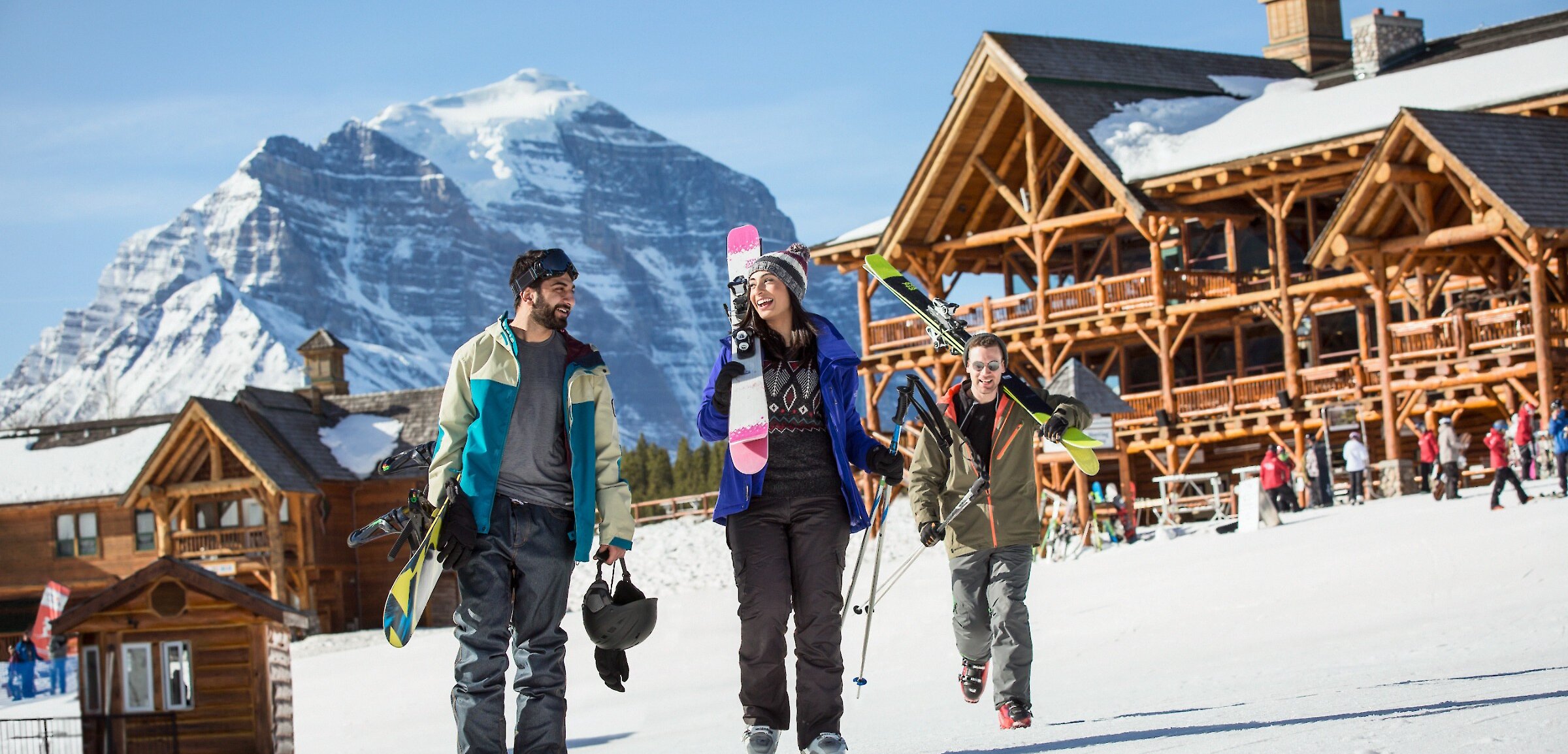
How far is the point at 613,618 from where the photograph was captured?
6070 millimetres

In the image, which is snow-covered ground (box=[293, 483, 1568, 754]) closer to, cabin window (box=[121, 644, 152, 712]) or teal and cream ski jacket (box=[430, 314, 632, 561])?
teal and cream ski jacket (box=[430, 314, 632, 561])

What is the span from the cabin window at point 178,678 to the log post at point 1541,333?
16.6 meters

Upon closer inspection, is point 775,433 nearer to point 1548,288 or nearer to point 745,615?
point 745,615

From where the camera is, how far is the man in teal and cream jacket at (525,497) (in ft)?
19.1

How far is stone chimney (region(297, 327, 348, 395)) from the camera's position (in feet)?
151

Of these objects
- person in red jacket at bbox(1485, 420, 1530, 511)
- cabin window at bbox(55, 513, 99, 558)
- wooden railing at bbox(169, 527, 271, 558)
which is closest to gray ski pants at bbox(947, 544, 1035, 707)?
person in red jacket at bbox(1485, 420, 1530, 511)

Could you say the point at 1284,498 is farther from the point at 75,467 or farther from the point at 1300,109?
the point at 75,467

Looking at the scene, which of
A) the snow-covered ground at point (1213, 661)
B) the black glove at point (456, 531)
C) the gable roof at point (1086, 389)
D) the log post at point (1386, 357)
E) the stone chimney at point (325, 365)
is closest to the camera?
the black glove at point (456, 531)

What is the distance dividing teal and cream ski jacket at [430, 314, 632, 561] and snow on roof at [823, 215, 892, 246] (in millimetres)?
29883

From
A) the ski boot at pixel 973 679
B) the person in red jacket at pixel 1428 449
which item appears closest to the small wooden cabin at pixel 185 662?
the ski boot at pixel 973 679

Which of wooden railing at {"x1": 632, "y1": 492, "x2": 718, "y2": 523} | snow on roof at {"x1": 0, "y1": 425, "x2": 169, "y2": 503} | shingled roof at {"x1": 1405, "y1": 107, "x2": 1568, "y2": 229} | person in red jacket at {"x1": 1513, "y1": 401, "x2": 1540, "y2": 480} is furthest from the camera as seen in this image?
wooden railing at {"x1": 632, "y1": 492, "x2": 718, "y2": 523}

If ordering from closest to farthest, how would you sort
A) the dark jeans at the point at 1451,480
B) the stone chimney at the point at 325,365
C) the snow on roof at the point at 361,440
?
the dark jeans at the point at 1451,480 → the snow on roof at the point at 361,440 → the stone chimney at the point at 325,365

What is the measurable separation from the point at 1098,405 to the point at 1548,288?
21.3 feet

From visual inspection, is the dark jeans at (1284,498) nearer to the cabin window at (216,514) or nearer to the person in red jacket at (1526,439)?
the person in red jacket at (1526,439)
